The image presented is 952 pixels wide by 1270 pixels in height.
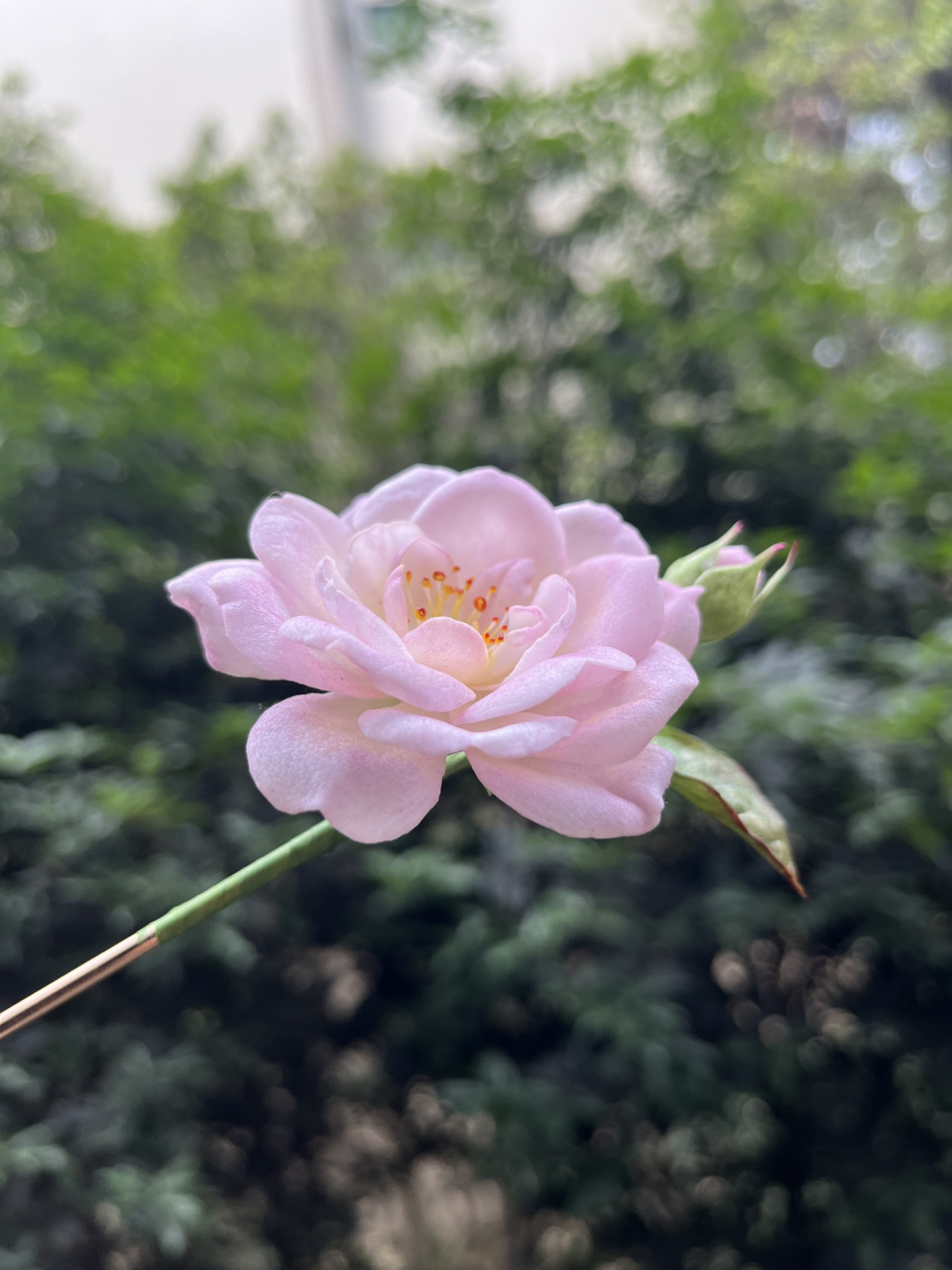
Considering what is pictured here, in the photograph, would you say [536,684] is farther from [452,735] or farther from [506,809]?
[506,809]

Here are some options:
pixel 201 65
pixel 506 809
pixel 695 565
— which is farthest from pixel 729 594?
pixel 201 65

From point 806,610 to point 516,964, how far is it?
19.9 inches

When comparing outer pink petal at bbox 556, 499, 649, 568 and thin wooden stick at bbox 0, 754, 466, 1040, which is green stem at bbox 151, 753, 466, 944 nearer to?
thin wooden stick at bbox 0, 754, 466, 1040

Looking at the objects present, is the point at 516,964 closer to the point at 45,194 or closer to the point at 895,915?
the point at 895,915

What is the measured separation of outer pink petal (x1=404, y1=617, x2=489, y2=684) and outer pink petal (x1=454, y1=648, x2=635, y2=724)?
20 mm

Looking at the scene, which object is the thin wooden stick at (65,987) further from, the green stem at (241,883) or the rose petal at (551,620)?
the rose petal at (551,620)

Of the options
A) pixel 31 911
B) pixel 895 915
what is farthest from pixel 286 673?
pixel 895 915

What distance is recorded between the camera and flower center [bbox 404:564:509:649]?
0.26m

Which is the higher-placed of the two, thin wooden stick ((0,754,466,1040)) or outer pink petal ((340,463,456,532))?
outer pink petal ((340,463,456,532))

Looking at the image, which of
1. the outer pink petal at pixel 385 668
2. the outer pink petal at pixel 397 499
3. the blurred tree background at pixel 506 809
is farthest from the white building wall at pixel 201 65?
the outer pink petal at pixel 385 668

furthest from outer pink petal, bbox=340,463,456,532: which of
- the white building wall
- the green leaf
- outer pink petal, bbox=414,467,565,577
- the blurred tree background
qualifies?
the white building wall

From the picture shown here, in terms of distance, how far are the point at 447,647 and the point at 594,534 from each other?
81mm

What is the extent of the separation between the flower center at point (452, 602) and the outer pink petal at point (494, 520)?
1cm

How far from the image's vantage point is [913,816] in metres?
0.65
